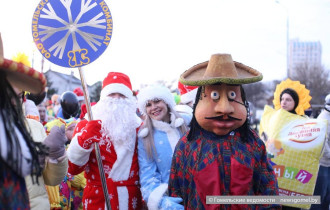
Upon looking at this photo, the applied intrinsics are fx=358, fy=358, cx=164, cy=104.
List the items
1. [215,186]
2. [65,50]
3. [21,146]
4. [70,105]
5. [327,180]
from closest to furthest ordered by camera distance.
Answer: [21,146] < [215,186] < [65,50] < [327,180] < [70,105]

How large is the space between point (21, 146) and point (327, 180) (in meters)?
4.87

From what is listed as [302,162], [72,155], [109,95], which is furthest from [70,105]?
[302,162]

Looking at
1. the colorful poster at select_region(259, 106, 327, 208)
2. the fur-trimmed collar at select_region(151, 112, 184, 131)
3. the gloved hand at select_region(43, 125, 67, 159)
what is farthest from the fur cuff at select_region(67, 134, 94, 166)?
the colorful poster at select_region(259, 106, 327, 208)

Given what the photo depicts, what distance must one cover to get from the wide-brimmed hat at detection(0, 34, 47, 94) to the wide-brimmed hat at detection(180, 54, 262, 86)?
1296 millimetres

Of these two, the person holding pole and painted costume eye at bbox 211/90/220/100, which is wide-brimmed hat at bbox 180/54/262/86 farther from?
the person holding pole

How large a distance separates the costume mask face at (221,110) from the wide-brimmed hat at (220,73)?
97 millimetres

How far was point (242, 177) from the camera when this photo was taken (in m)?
2.60

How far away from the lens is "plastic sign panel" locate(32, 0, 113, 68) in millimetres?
3301

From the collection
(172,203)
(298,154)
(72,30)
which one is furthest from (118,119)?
(298,154)

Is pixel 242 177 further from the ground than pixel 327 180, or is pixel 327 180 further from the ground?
pixel 242 177

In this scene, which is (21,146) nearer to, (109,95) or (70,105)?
(109,95)

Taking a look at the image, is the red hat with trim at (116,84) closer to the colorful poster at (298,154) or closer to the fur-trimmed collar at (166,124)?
the fur-trimmed collar at (166,124)

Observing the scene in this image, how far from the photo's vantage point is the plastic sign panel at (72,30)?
3301 mm

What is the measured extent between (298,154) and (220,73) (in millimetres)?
2410
